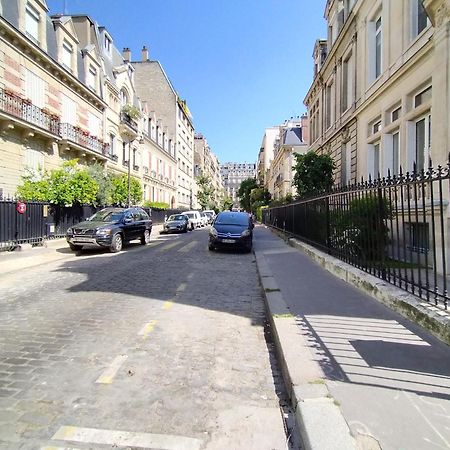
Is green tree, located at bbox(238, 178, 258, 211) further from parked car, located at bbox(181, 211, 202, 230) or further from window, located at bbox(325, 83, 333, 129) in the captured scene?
window, located at bbox(325, 83, 333, 129)

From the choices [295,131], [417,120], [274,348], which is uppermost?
[295,131]

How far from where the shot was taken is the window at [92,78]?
2698cm

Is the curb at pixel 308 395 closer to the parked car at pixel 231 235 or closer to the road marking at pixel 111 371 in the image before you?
the road marking at pixel 111 371

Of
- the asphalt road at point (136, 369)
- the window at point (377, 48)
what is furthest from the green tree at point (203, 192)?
the asphalt road at point (136, 369)

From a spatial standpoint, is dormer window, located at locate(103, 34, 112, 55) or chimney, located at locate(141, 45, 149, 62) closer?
dormer window, located at locate(103, 34, 112, 55)

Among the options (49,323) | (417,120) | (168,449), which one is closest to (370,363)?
(168,449)

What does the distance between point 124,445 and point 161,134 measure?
49312 mm

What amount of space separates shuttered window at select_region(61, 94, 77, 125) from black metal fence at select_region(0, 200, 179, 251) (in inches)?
319

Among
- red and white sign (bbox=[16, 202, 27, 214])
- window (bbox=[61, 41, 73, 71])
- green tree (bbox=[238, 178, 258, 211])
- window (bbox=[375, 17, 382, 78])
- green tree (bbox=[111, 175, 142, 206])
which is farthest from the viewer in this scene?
green tree (bbox=[238, 178, 258, 211])

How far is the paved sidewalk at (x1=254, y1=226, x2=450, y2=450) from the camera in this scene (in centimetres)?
250

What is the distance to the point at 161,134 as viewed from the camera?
1941 inches

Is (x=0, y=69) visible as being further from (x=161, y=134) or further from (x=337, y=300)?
(x=161, y=134)

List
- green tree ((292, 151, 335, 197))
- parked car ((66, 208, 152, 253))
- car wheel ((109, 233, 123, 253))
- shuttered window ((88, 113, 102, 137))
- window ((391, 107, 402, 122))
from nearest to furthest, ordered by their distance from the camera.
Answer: window ((391, 107, 402, 122))
parked car ((66, 208, 152, 253))
car wheel ((109, 233, 123, 253))
green tree ((292, 151, 335, 197))
shuttered window ((88, 113, 102, 137))

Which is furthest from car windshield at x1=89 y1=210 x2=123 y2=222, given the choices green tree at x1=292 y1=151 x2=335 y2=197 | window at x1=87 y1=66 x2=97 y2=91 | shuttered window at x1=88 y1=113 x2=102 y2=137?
window at x1=87 y1=66 x2=97 y2=91
